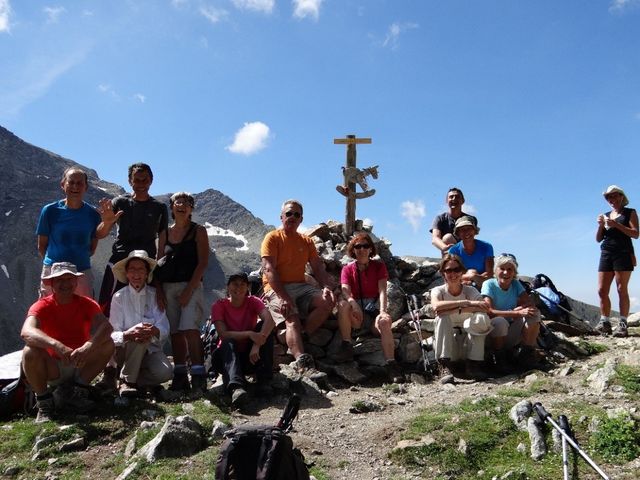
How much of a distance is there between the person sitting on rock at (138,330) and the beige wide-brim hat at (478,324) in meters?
5.06

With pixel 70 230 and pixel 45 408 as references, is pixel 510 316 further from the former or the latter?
pixel 70 230

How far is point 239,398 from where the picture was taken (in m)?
7.73

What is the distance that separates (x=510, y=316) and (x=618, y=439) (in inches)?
149

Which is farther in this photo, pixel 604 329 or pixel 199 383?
pixel 604 329

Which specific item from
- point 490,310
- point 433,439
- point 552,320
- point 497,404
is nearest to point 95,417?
point 433,439

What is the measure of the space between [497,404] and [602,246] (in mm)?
6883

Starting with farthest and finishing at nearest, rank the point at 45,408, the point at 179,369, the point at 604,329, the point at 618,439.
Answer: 1. the point at 604,329
2. the point at 179,369
3. the point at 45,408
4. the point at 618,439

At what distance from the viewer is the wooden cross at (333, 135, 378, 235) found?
49.0 ft

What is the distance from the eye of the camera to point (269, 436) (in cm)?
473

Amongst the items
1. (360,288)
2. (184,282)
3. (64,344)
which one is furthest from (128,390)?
(360,288)

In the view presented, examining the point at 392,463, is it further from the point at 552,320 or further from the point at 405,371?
the point at 552,320

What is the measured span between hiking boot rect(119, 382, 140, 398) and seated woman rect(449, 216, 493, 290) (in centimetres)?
645

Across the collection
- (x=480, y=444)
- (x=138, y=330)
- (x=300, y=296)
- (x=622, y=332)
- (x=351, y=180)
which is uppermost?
(x=351, y=180)

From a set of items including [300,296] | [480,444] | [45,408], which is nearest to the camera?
[480,444]
